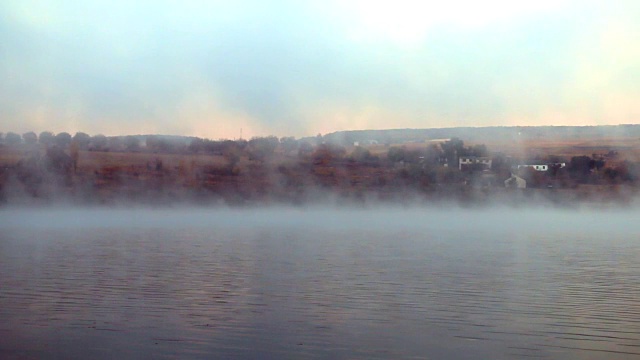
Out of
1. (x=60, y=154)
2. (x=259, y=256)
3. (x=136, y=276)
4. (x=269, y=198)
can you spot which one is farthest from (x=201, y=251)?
(x=269, y=198)

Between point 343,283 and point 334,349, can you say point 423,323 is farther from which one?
point 343,283

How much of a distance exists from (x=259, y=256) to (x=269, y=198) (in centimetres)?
3767

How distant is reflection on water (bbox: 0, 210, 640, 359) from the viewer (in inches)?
398

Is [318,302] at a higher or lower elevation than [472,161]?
lower

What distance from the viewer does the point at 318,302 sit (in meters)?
13.3

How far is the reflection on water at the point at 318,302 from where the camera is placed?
33.2 feet

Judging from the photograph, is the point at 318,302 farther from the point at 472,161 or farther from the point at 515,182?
the point at 515,182

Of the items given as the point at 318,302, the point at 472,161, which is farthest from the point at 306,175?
the point at 318,302

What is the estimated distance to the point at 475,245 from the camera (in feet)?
85.8

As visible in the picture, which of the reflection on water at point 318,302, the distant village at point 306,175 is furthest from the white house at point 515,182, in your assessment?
the reflection on water at point 318,302

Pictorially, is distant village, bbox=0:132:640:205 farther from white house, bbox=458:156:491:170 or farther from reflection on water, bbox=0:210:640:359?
reflection on water, bbox=0:210:640:359

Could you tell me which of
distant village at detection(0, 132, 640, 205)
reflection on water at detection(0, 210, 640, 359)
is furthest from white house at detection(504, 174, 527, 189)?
→ reflection on water at detection(0, 210, 640, 359)

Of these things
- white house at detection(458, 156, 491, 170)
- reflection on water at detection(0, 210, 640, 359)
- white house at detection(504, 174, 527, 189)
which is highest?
white house at detection(458, 156, 491, 170)

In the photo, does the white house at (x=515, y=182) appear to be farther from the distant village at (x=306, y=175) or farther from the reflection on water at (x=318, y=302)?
the reflection on water at (x=318, y=302)
